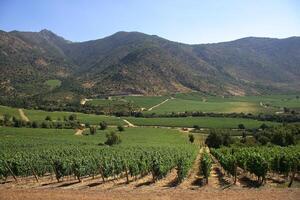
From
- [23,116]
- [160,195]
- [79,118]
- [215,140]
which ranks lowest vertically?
[215,140]

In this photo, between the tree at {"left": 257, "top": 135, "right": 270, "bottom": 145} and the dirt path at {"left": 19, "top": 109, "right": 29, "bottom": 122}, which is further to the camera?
the dirt path at {"left": 19, "top": 109, "right": 29, "bottom": 122}

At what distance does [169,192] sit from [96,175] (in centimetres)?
2073

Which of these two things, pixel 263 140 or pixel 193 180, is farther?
pixel 263 140

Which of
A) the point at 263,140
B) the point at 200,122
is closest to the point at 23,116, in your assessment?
the point at 200,122

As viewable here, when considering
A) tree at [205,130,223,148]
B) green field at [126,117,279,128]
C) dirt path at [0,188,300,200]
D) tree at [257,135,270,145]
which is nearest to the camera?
dirt path at [0,188,300,200]

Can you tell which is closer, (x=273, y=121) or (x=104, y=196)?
(x=104, y=196)

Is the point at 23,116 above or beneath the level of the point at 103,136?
above

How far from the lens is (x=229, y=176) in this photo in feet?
163

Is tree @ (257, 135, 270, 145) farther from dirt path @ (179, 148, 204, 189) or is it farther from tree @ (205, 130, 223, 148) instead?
dirt path @ (179, 148, 204, 189)

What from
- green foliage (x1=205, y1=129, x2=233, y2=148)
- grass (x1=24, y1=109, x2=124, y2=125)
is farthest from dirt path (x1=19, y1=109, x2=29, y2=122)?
green foliage (x1=205, y1=129, x2=233, y2=148)

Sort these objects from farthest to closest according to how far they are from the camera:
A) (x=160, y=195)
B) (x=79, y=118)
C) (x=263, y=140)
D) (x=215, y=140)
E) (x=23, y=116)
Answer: (x=79, y=118) < (x=23, y=116) < (x=215, y=140) < (x=263, y=140) < (x=160, y=195)

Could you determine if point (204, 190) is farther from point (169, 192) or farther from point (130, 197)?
point (130, 197)

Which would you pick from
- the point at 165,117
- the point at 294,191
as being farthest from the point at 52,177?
the point at 165,117

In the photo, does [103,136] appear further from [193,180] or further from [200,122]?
[193,180]
